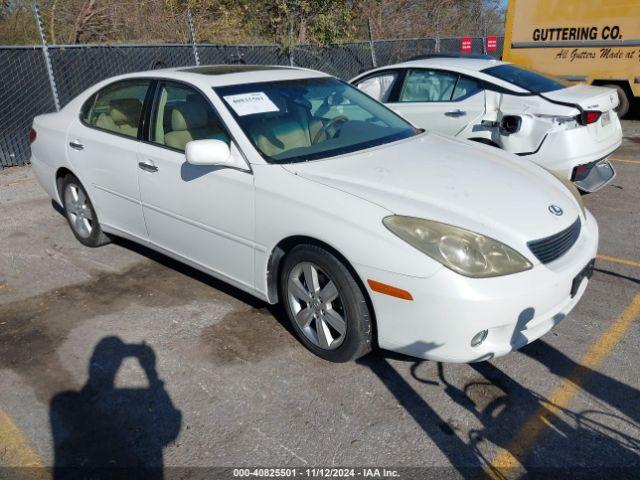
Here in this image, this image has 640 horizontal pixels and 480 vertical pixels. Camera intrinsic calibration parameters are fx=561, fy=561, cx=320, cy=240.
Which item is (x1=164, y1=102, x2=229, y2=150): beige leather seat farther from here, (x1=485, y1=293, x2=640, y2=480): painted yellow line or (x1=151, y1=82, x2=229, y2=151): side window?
(x1=485, y1=293, x2=640, y2=480): painted yellow line

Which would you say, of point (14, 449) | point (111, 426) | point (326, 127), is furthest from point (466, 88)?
point (14, 449)

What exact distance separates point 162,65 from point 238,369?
8.24 metres

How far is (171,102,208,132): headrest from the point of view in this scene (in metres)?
3.87

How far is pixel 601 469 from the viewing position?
8.06 ft

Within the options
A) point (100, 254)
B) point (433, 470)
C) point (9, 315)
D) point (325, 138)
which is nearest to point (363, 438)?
point (433, 470)

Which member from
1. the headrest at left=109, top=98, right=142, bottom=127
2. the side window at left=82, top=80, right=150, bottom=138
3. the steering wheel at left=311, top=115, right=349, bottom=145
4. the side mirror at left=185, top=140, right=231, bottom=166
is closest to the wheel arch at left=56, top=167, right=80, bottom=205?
the side window at left=82, top=80, right=150, bottom=138

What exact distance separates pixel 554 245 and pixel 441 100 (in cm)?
379

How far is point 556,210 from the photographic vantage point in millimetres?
3225

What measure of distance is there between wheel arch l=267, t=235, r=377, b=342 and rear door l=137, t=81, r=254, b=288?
0.54 ft

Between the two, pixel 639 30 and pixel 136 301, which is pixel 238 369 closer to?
pixel 136 301

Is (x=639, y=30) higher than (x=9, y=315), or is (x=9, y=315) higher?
(x=639, y=30)

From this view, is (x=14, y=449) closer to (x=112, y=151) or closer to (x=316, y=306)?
(x=316, y=306)

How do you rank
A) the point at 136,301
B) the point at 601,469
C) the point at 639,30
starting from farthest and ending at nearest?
the point at 639,30
the point at 136,301
the point at 601,469

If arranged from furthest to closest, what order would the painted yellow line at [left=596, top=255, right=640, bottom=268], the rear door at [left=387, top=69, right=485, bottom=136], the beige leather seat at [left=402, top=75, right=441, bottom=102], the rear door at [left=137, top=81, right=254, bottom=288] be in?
the beige leather seat at [left=402, top=75, right=441, bottom=102], the rear door at [left=387, top=69, right=485, bottom=136], the painted yellow line at [left=596, top=255, right=640, bottom=268], the rear door at [left=137, top=81, right=254, bottom=288]
